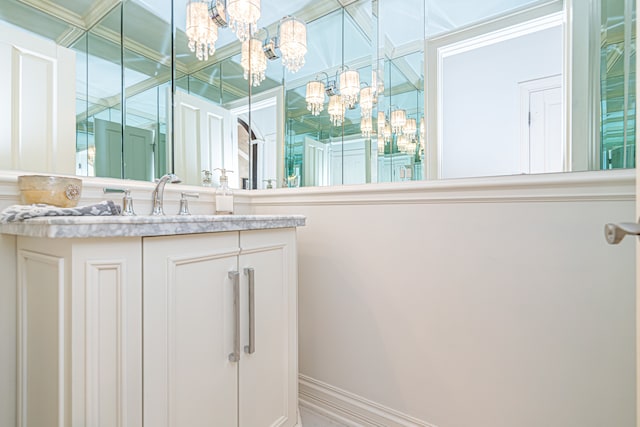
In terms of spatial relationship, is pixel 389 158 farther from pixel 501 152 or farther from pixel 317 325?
pixel 317 325

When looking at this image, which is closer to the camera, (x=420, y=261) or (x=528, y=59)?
(x=528, y=59)

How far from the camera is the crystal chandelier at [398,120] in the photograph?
53.5 inches

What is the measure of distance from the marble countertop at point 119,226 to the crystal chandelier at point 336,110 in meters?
0.85

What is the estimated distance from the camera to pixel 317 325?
1.53 metres

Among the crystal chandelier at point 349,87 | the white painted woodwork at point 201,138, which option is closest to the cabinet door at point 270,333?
the white painted woodwork at point 201,138

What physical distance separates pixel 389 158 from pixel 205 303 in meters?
0.96

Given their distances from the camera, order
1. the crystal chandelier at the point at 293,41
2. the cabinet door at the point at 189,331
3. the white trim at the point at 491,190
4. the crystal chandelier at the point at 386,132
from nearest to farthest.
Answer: the cabinet door at the point at 189,331
the white trim at the point at 491,190
the crystal chandelier at the point at 386,132
the crystal chandelier at the point at 293,41

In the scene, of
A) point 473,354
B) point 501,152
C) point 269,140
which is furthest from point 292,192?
point 473,354

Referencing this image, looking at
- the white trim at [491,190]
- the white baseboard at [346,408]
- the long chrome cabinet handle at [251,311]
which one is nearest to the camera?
the white trim at [491,190]

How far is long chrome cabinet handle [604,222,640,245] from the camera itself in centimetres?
47

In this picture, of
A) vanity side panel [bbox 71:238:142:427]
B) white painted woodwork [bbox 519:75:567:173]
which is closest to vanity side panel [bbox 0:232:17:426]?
vanity side panel [bbox 71:238:142:427]

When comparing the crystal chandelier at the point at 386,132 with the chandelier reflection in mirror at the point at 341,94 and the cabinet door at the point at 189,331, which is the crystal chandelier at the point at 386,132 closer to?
the chandelier reflection in mirror at the point at 341,94

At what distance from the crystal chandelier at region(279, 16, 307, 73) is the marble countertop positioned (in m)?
1.11

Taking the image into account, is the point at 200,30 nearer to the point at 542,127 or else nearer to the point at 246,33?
the point at 246,33
